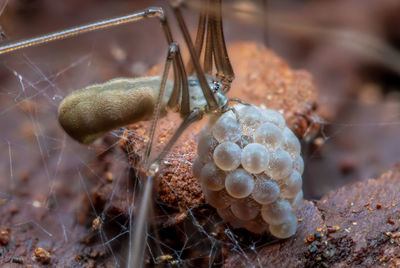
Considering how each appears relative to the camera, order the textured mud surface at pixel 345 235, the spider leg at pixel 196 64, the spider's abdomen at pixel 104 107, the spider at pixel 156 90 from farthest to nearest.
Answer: the spider's abdomen at pixel 104 107 < the spider at pixel 156 90 < the spider leg at pixel 196 64 < the textured mud surface at pixel 345 235

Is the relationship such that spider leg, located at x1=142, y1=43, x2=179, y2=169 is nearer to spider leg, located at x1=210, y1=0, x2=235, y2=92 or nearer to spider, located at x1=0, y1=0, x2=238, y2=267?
spider, located at x1=0, y1=0, x2=238, y2=267

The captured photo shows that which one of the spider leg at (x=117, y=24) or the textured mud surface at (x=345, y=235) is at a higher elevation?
the spider leg at (x=117, y=24)

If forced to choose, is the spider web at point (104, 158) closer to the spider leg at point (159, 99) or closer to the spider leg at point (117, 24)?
the spider leg at point (159, 99)

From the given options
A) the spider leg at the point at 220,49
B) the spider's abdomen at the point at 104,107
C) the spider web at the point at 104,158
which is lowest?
the spider web at the point at 104,158

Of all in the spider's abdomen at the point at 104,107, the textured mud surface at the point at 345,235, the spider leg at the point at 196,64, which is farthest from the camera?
the spider's abdomen at the point at 104,107

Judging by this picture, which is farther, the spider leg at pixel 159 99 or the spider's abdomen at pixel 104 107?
the spider's abdomen at pixel 104 107

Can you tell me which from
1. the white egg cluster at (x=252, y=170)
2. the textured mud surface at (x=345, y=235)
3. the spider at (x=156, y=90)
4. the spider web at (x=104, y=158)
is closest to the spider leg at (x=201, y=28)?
the spider at (x=156, y=90)
